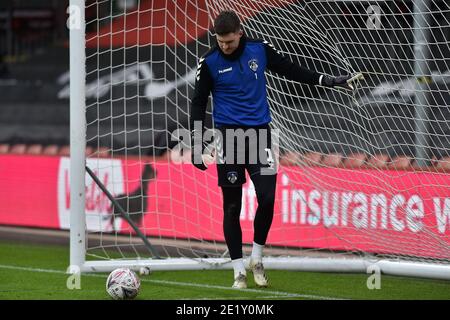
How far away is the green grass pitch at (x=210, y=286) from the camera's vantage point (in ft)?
22.1

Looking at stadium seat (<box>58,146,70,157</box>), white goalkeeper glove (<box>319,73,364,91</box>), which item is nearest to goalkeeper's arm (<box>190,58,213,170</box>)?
white goalkeeper glove (<box>319,73,364,91</box>)

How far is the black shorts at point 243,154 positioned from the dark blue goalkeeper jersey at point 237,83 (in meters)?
0.06

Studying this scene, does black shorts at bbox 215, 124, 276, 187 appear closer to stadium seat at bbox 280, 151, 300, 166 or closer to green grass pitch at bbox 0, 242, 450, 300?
green grass pitch at bbox 0, 242, 450, 300

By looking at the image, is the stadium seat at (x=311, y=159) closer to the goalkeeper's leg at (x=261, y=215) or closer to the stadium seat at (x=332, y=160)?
the stadium seat at (x=332, y=160)

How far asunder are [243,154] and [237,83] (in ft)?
1.58

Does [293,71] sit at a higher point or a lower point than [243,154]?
higher

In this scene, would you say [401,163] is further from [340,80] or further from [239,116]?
[239,116]

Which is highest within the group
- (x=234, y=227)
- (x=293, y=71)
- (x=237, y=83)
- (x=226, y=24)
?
(x=226, y=24)

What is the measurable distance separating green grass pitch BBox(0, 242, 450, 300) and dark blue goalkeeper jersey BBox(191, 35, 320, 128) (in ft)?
3.83

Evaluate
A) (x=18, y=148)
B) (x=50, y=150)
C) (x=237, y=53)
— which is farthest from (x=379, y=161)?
(x=18, y=148)

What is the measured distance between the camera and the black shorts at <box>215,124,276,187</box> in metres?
6.89

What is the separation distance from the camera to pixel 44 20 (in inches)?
747

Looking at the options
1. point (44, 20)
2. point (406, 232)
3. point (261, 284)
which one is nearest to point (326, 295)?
point (261, 284)

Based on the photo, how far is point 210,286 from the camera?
7.24m
